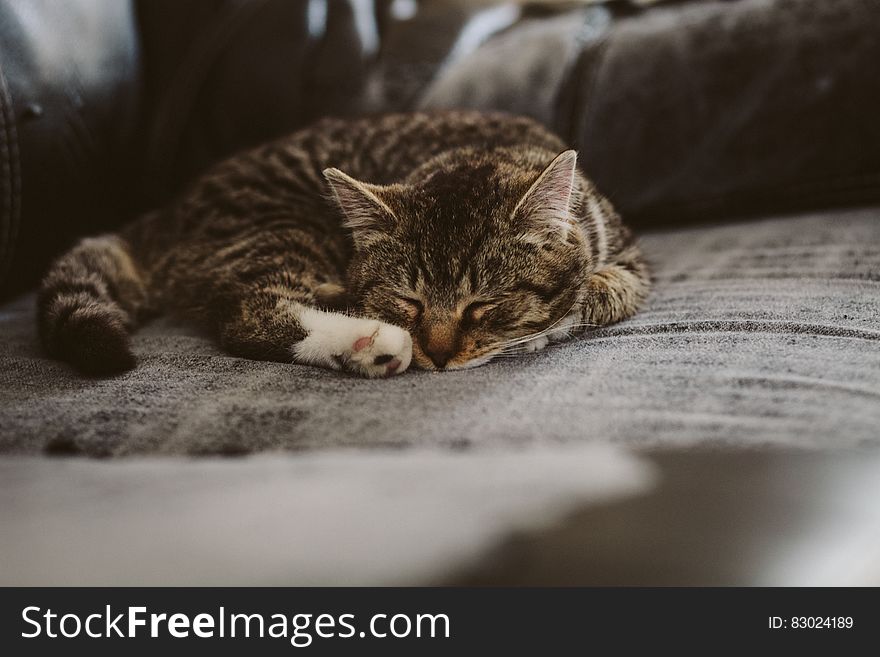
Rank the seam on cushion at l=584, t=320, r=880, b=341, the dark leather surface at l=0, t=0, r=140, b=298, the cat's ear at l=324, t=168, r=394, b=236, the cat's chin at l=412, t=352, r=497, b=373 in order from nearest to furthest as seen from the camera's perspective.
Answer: the seam on cushion at l=584, t=320, r=880, b=341 → the cat's chin at l=412, t=352, r=497, b=373 → the cat's ear at l=324, t=168, r=394, b=236 → the dark leather surface at l=0, t=0, r=140, b=298

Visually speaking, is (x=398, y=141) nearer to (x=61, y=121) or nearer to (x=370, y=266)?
(x=370, y=266)

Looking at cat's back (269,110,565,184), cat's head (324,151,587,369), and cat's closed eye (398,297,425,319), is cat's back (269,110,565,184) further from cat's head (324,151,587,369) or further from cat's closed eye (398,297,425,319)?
cat's closed eye (398,297,425,319)

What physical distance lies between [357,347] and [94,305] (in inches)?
18.5

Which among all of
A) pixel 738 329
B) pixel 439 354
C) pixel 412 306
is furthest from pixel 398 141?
pixel 738 329

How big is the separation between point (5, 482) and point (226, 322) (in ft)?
1.80

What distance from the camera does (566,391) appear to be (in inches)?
31.3

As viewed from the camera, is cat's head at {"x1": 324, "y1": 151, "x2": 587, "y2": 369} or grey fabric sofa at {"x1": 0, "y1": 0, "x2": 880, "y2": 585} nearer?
grey fabric sofa at {"x1": 0, "y1": 0, "x2": 880, "y2": 585}

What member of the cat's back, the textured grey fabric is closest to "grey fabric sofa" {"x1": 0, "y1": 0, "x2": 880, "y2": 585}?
the textured grey fabric

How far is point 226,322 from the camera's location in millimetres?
1166

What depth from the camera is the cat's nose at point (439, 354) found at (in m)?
1.02

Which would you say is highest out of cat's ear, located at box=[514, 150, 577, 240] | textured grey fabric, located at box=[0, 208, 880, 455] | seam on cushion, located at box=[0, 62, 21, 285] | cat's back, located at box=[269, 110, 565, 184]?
cat's back, located at box=[269, 110, 565, 184]

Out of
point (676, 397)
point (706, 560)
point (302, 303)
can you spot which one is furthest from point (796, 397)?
point (302, 303)

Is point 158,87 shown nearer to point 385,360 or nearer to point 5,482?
point 385,360

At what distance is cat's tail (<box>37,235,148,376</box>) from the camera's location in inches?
37.2
